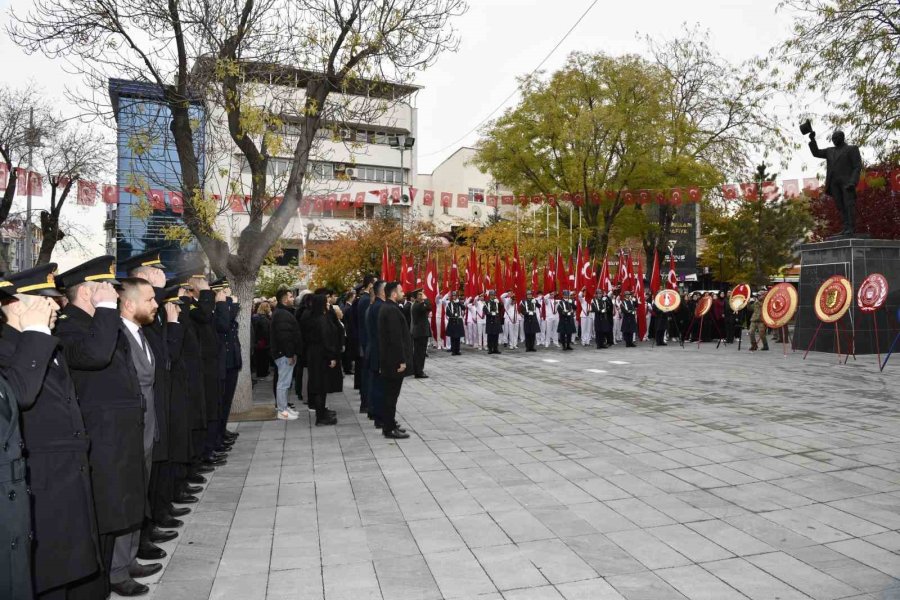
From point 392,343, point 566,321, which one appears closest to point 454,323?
point 566,321

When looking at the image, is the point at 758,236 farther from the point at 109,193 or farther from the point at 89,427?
the point at 89,427

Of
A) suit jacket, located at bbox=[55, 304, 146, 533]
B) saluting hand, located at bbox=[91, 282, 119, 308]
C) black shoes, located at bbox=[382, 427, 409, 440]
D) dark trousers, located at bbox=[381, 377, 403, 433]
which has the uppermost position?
saluting hand, located at bbox=[91, 282, 119, 308]

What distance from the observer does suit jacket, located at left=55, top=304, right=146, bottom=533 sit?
3572 mm

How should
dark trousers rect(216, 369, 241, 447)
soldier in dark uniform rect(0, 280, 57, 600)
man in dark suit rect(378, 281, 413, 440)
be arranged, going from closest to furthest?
soldier in dark uniform rect(0, 280, 57, 600)
dark trousers rect(216, 369, 241, 447)
man in dark suit rect(378, 281, 413, 440)

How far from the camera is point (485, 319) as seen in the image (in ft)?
Result: 73.7

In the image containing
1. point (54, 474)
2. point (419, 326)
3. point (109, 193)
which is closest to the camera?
point (54, 474)

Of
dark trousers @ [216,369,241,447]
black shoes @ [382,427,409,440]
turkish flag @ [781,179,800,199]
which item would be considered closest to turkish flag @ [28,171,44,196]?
dark trousers @ [216,369,241,447]

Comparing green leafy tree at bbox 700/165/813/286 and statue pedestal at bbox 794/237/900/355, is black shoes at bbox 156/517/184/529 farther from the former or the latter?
green leafy tree at bbox 700/165/813/286

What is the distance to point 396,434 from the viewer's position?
863cm

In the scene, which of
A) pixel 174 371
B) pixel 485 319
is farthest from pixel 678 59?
pixel 174 371

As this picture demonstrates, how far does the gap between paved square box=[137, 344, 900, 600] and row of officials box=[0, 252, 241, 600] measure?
0.67 meters

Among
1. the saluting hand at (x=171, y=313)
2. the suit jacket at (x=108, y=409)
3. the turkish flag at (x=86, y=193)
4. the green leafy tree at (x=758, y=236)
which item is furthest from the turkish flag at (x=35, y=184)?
the green leafy tree at (x=758, y=236)

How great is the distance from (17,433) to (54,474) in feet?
1.25

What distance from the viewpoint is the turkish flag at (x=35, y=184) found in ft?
79.0
